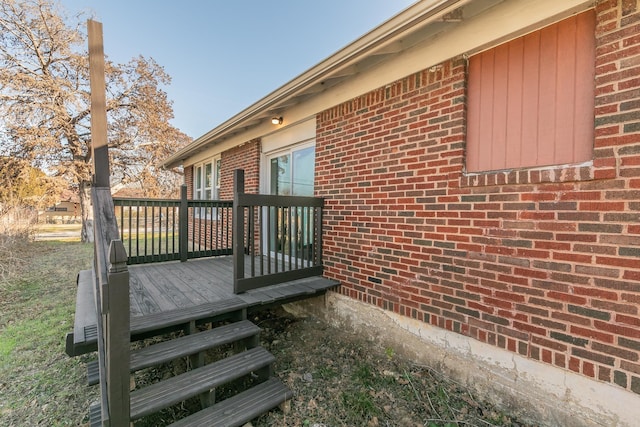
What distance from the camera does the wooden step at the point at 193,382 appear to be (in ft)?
6.09

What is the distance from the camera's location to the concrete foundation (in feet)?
5.94

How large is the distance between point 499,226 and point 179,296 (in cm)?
319

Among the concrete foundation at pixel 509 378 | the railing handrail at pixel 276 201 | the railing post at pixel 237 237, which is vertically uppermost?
the railing handrail at pixel 276 201

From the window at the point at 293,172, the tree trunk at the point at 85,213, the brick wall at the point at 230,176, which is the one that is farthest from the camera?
the tree trunk at the point at 85,213

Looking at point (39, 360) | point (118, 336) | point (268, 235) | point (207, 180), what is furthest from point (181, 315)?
point (207, 180)

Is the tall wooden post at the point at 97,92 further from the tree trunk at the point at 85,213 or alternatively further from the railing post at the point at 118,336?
the tree trunk at the point at 85,213

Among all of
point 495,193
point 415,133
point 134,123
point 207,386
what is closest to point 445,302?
point 495,193

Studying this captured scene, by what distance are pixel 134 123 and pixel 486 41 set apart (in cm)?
1584

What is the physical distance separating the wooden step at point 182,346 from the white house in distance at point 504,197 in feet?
4.62

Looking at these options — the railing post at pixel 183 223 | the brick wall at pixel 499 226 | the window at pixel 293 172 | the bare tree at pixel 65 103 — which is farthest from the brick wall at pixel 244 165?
the bare tree at pixel 65 103

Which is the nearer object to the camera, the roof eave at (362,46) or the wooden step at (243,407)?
the wooden step at (243,407)

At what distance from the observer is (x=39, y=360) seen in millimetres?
3119

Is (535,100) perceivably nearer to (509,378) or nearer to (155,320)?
(509,378)

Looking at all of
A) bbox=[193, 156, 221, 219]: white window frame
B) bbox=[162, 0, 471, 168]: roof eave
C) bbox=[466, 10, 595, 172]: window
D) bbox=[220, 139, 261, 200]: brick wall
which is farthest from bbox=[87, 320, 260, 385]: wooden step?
bbox=[193, 156, 221, 219]: white window frame
